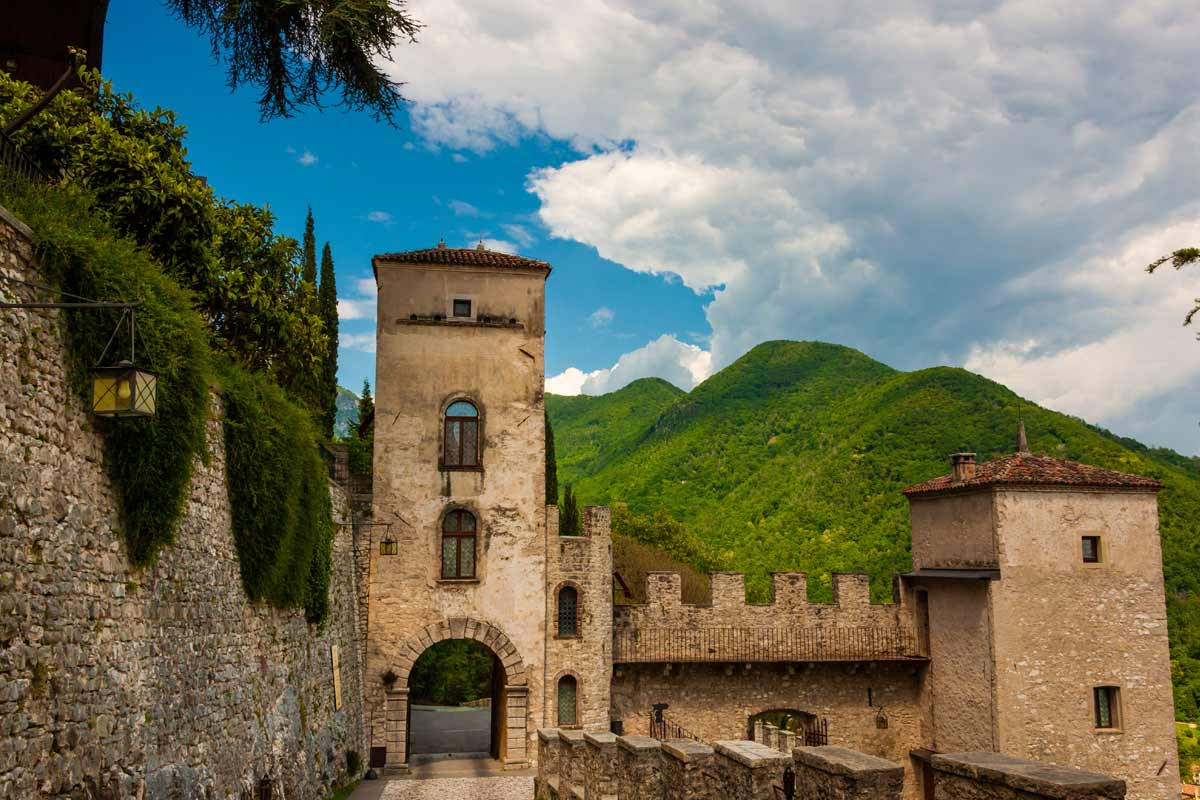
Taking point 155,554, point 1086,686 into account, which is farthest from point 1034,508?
point 155,554

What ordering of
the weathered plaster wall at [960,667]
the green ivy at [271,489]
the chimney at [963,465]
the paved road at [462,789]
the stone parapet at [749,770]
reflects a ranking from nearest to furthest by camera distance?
the stone parapet at [749,770], the green ivy at [271,489], the paved road at [462,789], the weathered plaster wall at [960,667], the chimney at [963,465]

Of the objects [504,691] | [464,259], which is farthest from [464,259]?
[504,691]

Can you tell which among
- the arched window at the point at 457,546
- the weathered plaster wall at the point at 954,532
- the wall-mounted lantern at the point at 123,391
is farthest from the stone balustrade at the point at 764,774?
the weathered plaster wall at the point at 954,532

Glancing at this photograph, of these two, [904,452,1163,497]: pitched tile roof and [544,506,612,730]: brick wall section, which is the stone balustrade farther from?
[904,452,1163,497]: pitched tile roof

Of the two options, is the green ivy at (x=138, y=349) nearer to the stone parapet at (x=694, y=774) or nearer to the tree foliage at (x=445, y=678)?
the stone parapet at (x=694, y=774)

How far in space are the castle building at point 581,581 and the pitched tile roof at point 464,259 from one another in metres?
0.06

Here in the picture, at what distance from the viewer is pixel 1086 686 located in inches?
834

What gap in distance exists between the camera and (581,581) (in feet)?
72.1

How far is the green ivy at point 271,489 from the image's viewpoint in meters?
11.8

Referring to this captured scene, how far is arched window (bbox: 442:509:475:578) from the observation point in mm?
21547

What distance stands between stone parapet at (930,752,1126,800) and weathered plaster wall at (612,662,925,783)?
17.8 meters

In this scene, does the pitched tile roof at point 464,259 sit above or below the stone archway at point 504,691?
above

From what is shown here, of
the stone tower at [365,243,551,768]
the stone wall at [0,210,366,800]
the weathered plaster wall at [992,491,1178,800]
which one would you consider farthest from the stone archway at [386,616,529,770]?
the weathered plaster wall at [992,491,1178,800]

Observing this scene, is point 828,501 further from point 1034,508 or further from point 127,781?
point 127,781
